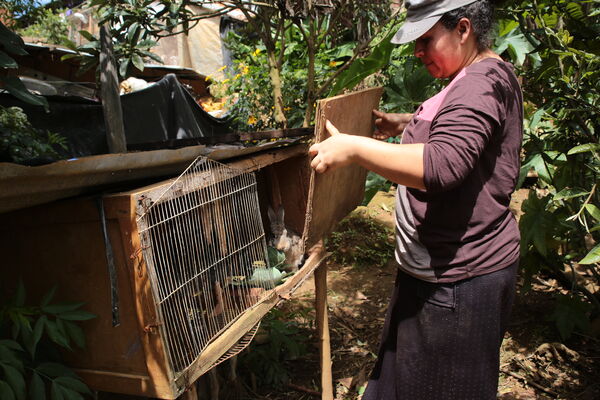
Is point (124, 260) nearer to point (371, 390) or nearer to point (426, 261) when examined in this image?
point (426, 261)

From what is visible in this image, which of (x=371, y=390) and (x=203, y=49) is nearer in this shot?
(x=371, y=390)

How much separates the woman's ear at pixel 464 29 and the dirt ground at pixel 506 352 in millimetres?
2184

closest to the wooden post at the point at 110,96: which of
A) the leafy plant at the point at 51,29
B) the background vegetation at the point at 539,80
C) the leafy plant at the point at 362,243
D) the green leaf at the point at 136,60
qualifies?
the background vegetation at the point at 539,80

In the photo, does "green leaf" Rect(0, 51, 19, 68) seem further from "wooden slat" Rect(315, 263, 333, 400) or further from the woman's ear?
"wooden slat" Rect(315, 263, 333, 400)

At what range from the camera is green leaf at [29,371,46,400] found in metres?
1.38

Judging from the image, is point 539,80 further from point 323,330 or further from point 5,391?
point 5,391

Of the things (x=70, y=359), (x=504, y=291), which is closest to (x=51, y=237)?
(x=70, y=359)

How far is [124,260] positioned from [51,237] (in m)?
0.27

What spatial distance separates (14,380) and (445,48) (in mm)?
1479

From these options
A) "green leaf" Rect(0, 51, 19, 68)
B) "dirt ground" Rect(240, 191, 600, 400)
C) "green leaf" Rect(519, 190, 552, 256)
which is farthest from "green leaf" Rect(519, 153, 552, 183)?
"green leaf" Rect(0, 51, 19, 68)

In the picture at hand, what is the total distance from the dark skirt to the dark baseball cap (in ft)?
2.47

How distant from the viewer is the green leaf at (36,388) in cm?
138

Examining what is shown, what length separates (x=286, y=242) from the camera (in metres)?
2.50

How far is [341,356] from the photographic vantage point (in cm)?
331
